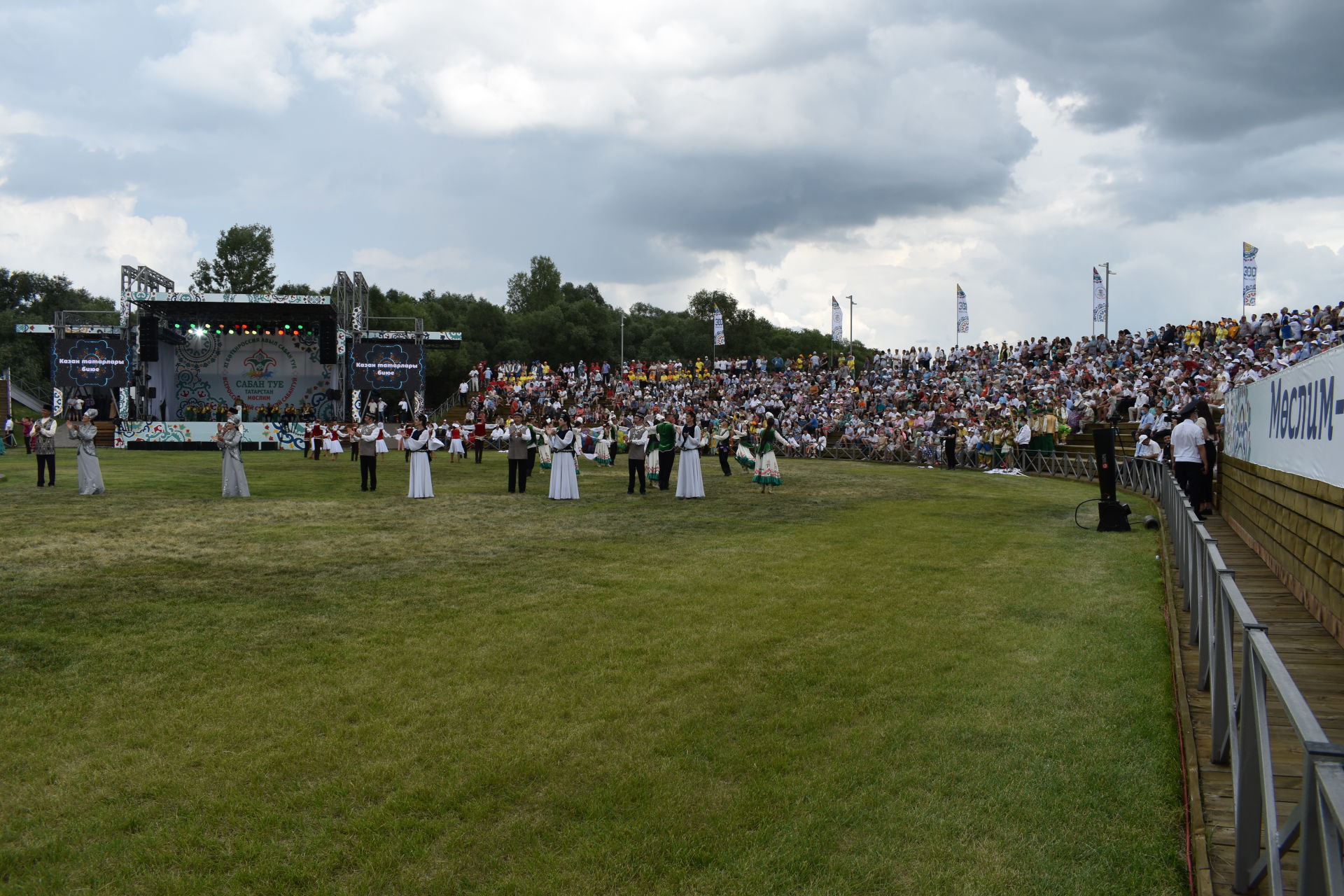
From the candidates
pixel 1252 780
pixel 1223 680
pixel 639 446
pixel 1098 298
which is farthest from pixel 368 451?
pixel 1098 298

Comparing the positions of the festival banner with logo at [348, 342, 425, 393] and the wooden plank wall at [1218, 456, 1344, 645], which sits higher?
the festival banner with logo at [348, 342, 425, 393]

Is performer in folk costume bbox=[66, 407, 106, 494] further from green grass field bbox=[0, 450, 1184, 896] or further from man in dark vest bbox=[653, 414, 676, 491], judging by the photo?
man in dark vest bbox=[653, 414, 676, 491]

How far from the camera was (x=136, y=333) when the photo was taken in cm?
4347

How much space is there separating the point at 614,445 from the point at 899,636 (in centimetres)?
2730

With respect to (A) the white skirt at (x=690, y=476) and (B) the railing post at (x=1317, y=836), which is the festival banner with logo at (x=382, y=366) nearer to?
(A) the white skirt at (x=690, y=476)

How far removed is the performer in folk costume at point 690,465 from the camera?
809 inches

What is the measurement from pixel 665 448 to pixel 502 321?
2262 inches

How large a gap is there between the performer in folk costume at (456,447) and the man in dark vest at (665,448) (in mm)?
13739

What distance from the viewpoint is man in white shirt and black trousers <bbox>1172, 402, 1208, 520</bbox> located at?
1342cm

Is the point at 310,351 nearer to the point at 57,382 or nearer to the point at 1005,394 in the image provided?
the point at 57,382

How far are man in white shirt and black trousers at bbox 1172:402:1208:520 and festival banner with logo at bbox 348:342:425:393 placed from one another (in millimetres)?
37772

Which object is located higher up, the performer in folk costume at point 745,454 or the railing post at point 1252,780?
the performer in folk costume at point 745,454

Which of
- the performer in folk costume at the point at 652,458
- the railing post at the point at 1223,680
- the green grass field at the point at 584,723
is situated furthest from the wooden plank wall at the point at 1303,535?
the performer in folk costume at the point at 652,458

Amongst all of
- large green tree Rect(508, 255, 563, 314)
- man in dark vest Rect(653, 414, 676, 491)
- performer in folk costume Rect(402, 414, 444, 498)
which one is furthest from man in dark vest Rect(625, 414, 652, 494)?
large green tree Rect(508, 255, 563, 314)
